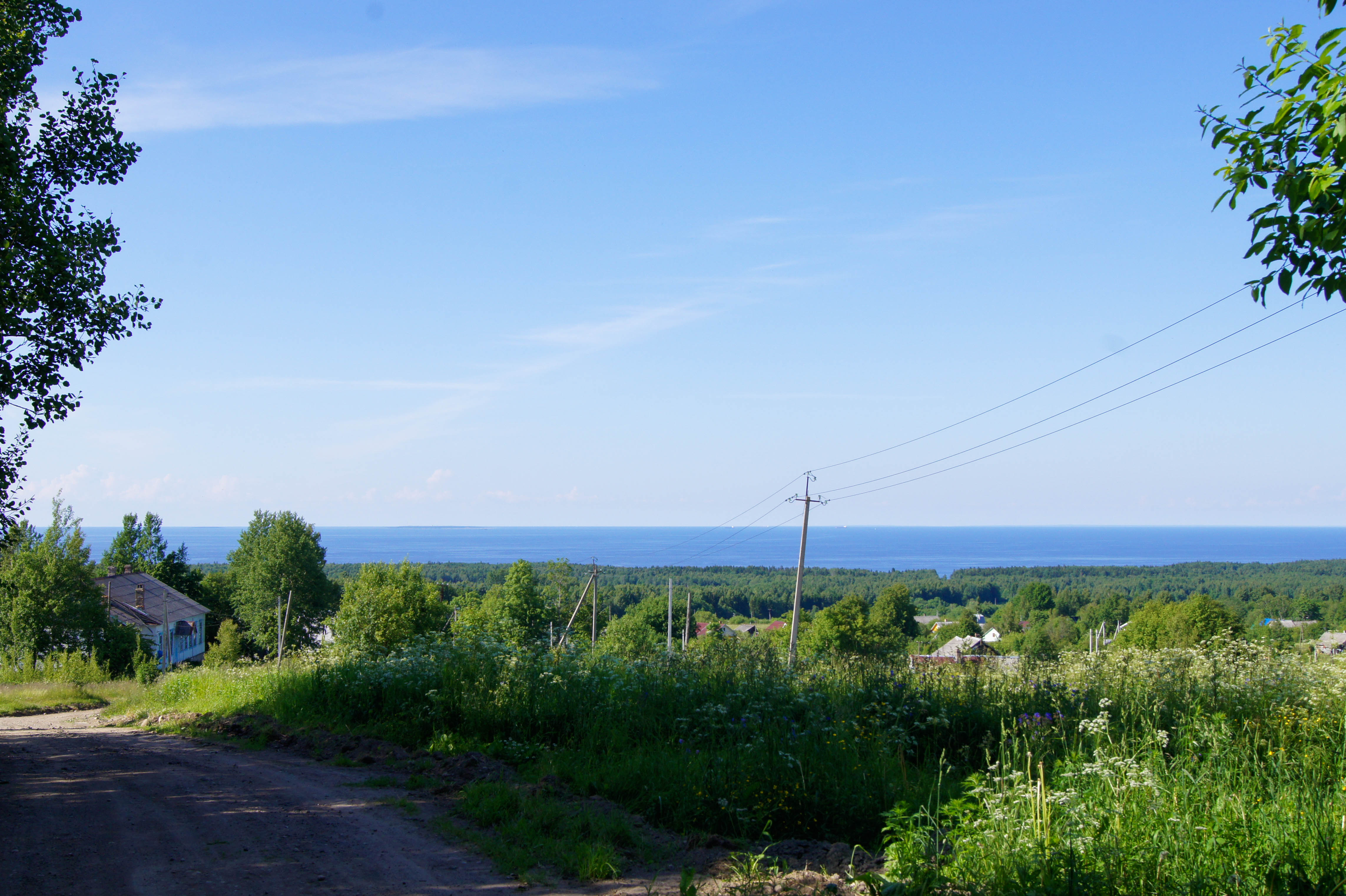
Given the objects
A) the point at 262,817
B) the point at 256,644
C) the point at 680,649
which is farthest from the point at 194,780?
the point at 256,644

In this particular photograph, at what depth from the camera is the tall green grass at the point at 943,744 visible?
4.10 metres

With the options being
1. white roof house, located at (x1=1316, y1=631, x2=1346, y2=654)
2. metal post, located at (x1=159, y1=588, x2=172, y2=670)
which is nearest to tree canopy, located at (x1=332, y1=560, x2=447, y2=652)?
metal post, located at (x1=159, y1=588, x2=172, y2=670)

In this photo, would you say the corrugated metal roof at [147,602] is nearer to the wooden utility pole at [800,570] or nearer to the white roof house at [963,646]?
the wooden utility pole at [800,570]

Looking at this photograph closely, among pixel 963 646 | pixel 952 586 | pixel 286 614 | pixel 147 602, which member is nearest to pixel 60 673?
pixel 286 614

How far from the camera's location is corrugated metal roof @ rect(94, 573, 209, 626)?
54844 millimetres

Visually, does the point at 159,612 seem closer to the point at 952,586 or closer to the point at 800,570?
the point at 800,570

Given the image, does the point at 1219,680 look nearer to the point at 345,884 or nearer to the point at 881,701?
the point at 881,701

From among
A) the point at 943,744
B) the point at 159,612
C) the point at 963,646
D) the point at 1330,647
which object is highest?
the point at 943,744

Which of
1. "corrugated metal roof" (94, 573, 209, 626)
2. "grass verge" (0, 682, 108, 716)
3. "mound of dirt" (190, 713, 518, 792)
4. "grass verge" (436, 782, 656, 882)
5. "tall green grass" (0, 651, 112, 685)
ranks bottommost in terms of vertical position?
"corrugated metal roof" (94, 573, 209, 626)

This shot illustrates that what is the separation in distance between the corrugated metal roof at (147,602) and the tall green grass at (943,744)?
53.1 m

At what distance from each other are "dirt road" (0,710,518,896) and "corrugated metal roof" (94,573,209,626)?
53.5 metres

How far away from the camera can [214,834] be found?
6.12m

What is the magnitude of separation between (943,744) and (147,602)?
220ft

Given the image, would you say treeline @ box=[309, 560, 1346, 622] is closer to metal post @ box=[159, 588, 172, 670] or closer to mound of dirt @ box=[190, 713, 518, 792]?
metal post @ box=[159, 588, 172, 670]
